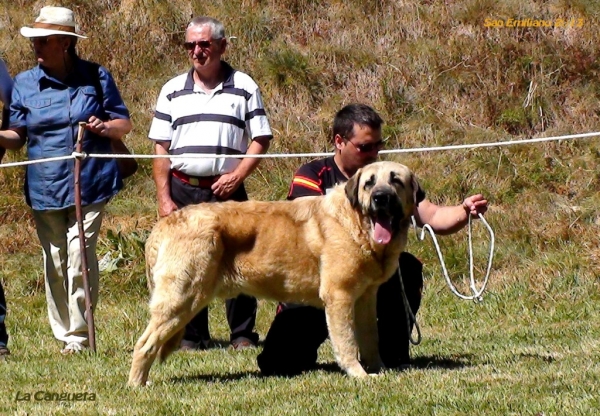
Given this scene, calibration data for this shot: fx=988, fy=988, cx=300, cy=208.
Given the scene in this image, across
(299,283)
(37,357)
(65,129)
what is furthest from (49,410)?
(65,129)

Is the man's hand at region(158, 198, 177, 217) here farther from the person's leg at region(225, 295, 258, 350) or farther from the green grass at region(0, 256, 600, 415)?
the green grass at region(0, 256, 600, 415)

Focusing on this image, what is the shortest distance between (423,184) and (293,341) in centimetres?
518

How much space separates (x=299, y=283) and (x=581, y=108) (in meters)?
7.11

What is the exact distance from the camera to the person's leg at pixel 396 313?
6.44m

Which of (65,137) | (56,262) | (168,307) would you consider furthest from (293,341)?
(65,137)

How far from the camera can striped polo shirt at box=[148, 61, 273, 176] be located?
741 cm

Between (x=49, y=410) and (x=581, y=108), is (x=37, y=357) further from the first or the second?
(x=581, y=108)

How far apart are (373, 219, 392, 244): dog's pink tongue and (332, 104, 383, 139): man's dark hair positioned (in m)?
0.68

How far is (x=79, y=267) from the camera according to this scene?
7.27 metres

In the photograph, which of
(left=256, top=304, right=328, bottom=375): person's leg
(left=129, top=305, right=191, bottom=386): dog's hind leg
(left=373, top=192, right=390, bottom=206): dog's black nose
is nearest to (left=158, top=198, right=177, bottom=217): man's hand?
(left=256, top=304, right=328, bottom=375): person's leg

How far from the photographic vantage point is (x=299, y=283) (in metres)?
6.05
